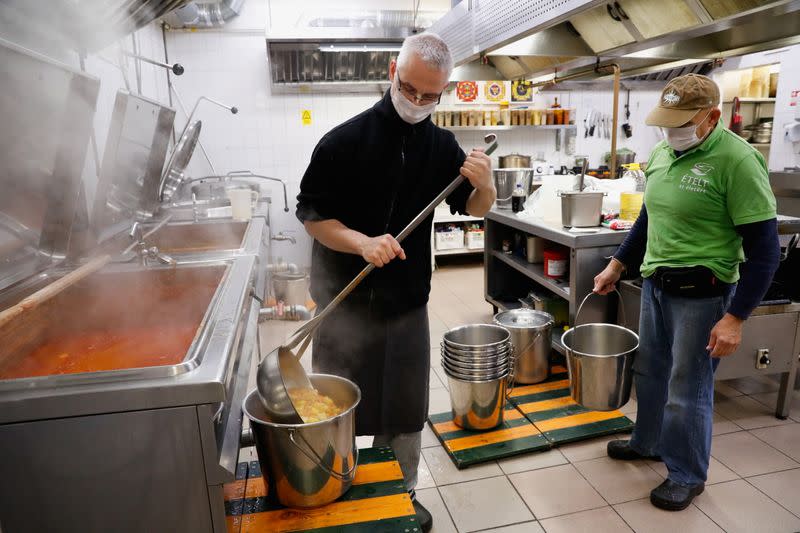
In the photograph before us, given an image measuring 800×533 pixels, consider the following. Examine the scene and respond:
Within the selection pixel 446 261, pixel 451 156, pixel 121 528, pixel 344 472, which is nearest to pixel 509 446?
pixel 344 472

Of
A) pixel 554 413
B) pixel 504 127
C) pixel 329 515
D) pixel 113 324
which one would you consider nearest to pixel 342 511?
pixel 329 515

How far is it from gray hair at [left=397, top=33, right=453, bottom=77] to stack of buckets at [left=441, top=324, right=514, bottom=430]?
4.57ft

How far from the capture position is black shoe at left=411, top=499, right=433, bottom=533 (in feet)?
6.69

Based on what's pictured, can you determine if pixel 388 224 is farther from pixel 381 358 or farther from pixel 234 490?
pixel 234 490

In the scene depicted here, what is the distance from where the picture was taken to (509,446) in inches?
101

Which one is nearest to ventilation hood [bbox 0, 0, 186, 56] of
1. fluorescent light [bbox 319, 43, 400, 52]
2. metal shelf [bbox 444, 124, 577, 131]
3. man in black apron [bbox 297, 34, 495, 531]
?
man in black apron [bbox 297, 34, 495, 531]

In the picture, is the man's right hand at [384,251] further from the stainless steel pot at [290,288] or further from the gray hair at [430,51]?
the stainless steel pot at [290,288]

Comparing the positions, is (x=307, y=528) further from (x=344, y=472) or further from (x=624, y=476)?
(x=624, y=476)

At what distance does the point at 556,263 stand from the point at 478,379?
3.63ft

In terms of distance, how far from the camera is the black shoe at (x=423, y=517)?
204 cm

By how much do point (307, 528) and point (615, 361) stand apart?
1512 millimetres

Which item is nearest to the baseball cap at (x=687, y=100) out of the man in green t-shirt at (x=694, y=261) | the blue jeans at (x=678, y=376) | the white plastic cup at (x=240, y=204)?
the man in green t-shirt at (x=694, y=261)

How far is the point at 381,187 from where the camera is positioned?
6.01 feet

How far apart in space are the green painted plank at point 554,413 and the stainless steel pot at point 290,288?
2438 mm
